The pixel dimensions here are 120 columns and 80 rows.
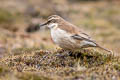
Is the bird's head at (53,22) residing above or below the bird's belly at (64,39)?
above

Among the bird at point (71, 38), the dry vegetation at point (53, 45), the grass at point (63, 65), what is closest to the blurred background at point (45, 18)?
the dry vegetation at point (53, 45)

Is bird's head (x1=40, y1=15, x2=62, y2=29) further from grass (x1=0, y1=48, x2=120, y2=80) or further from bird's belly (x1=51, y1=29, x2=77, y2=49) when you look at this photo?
grass (x1=0, y1=48, x2=120, y2=80)

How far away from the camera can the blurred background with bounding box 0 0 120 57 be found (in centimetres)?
1702

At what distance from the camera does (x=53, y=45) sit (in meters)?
15.4

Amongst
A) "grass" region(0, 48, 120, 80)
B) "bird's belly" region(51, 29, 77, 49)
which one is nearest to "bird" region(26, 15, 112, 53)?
"bird's belly" region(51, 29, 77, 49)

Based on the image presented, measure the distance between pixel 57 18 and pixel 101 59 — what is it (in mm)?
1580

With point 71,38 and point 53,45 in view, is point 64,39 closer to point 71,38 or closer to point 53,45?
point 71,38

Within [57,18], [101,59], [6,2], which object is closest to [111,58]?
[101,59]

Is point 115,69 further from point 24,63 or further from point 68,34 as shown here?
point 24,63

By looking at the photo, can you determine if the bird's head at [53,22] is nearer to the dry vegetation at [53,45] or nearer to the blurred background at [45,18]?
the dry vegetation at [53,45]

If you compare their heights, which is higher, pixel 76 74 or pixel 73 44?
pixel 73 44

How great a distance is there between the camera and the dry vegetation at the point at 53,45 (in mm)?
7390

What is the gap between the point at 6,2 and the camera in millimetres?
28250

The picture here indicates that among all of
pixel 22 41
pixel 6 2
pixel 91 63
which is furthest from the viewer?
pixel 6 2
